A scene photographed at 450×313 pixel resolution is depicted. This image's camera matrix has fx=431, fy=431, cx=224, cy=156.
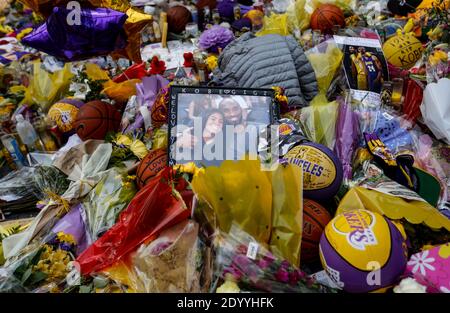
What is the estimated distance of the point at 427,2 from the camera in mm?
5152

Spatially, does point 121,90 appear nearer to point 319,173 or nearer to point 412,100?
point 319,173

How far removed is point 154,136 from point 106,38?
1.13 metres

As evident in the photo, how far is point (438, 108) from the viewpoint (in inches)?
127

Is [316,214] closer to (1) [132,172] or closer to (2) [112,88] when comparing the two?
(1) [132,172]

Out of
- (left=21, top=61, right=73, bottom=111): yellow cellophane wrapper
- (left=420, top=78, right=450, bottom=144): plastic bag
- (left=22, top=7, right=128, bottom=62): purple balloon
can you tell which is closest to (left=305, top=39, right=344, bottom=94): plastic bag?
(left=420, top=78, right=450, bottom=144): plastic bag

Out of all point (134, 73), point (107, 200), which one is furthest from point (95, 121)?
point (107, 200)

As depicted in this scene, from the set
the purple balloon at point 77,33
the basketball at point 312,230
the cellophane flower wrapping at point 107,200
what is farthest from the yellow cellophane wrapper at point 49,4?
the basketball at point 312,230

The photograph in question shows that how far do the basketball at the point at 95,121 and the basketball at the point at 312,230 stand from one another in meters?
2.15

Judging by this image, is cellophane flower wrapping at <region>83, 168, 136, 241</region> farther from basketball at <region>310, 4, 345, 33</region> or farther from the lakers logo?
basketball at <region>310, 4, 345, 33</region>

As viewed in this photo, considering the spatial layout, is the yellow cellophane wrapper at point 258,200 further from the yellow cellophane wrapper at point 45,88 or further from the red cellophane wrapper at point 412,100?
the yellow cellophane wrapper at point 45,88

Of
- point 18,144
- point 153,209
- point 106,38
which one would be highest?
point 106,38

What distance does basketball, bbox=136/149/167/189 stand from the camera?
9.26 feet

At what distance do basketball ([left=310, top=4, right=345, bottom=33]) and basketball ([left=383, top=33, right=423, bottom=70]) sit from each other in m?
0.88
